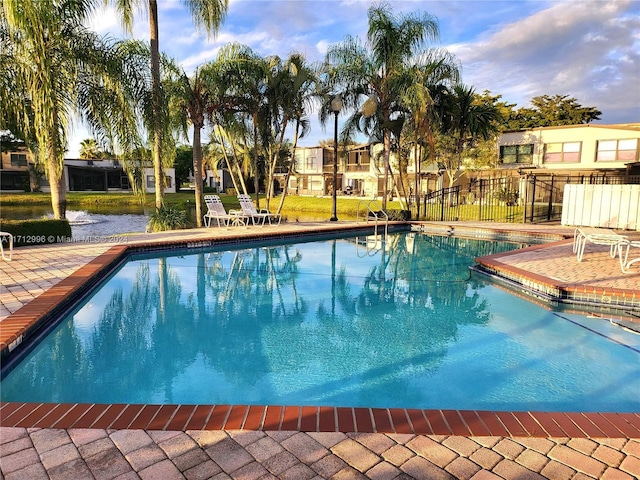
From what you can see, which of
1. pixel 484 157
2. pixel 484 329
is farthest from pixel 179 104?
pixel 484 157

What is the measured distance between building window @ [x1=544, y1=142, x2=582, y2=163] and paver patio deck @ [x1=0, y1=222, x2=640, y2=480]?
85.1ft

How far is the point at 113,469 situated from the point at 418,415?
1804 mm

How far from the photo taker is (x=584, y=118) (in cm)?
3631

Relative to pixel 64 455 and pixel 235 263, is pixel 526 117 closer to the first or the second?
pixel 235 263

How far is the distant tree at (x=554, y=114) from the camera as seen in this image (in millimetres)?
36031

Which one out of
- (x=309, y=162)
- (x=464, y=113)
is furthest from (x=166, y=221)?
(x=309, y=162)

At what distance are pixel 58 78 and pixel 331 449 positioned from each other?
35.0 ft

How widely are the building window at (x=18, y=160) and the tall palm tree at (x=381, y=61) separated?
38928mm

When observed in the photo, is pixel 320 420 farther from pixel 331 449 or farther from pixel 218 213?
pixel 218 213

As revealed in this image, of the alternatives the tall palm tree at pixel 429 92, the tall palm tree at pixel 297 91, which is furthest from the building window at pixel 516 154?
the tall palm tree at pixel 297 91

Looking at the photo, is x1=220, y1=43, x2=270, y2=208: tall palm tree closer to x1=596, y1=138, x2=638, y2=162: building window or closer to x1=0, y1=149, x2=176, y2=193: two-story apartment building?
x1=596, y1=138, x2=638, y2=162: building window

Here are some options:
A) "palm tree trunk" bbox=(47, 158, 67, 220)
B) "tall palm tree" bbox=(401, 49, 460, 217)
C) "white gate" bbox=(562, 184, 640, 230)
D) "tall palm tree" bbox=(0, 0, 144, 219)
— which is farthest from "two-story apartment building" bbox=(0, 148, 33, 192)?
"white gate" bbox=(562, 184, 640, 230)

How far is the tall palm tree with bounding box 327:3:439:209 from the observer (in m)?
15.6

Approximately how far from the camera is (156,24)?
40.2 ft
